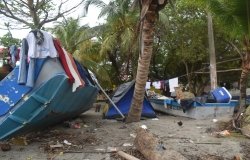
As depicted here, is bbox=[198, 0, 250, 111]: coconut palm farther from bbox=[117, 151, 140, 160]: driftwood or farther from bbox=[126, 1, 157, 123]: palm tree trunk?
bbox=[117, 151, 140, 160]: driftwood

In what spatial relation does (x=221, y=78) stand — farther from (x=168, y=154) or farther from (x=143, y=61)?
(x=168, y=154)

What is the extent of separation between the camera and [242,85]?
35.8 ft

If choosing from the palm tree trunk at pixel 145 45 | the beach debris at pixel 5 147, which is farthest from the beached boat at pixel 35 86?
the palm tree trunk at pixel 145 45

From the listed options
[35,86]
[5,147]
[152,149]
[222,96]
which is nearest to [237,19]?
[222,96]

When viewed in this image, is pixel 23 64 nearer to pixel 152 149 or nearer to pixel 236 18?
pixel 152 149

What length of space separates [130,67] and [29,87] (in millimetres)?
17196

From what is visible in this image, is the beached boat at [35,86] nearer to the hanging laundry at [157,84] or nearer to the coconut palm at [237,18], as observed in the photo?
the coconut palm at [237,18]

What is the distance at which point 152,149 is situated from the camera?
6.80m

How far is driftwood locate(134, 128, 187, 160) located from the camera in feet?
20.5

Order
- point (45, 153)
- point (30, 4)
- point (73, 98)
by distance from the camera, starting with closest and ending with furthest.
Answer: point (45, 153) < point (73, 98) < point (30, 4)

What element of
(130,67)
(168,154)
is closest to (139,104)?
(168,154)

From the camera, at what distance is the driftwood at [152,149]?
20.5 ft

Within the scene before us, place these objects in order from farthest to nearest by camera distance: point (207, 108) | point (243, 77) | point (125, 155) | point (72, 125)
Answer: point (207, 108) → point (72, 125) → point (243, 77) → point (125, 155)

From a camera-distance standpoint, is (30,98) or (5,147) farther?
(30,98)
